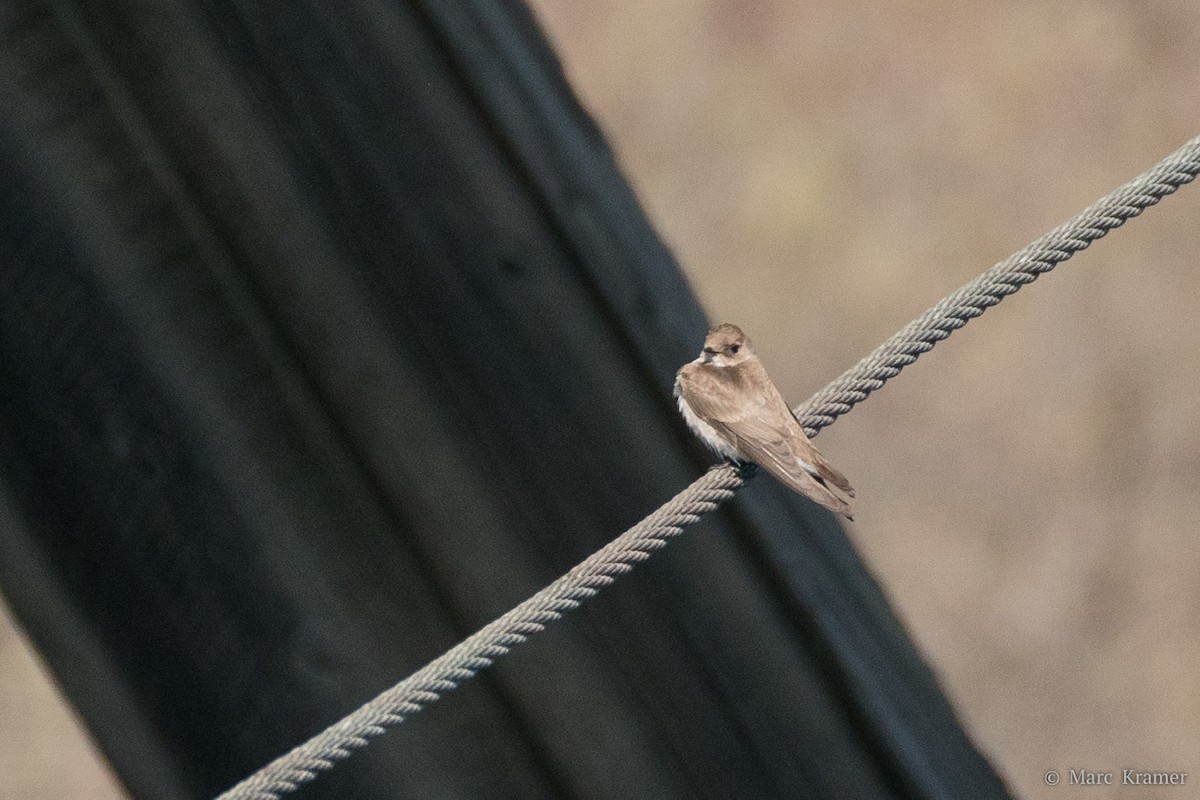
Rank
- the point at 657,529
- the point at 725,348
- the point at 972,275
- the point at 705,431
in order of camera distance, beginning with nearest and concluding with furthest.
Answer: the point at 657,529
the point at 705,431
the point at 725,348
the point at 972,275

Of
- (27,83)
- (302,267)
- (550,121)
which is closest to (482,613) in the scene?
(302,267)

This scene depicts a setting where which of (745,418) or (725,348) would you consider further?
(725,348)

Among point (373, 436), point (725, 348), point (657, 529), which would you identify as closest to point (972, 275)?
point (725, 348)

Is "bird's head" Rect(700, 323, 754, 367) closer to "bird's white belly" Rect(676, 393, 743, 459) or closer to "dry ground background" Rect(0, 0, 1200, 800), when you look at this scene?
"bird's white belly" Rect(676, 393, 743, 459)

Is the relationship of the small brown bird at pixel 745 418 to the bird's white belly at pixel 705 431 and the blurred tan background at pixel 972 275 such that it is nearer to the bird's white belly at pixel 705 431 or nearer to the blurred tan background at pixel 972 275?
the bird's white belly at pixel 705 431

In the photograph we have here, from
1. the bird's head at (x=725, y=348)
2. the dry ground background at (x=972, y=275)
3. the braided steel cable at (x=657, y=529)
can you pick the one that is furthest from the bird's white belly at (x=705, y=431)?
the dry ground background at (x=972, y=275)

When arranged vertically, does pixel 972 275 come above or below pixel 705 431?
below

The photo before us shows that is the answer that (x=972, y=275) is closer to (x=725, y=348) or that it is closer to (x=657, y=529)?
(x=725, y=348)
